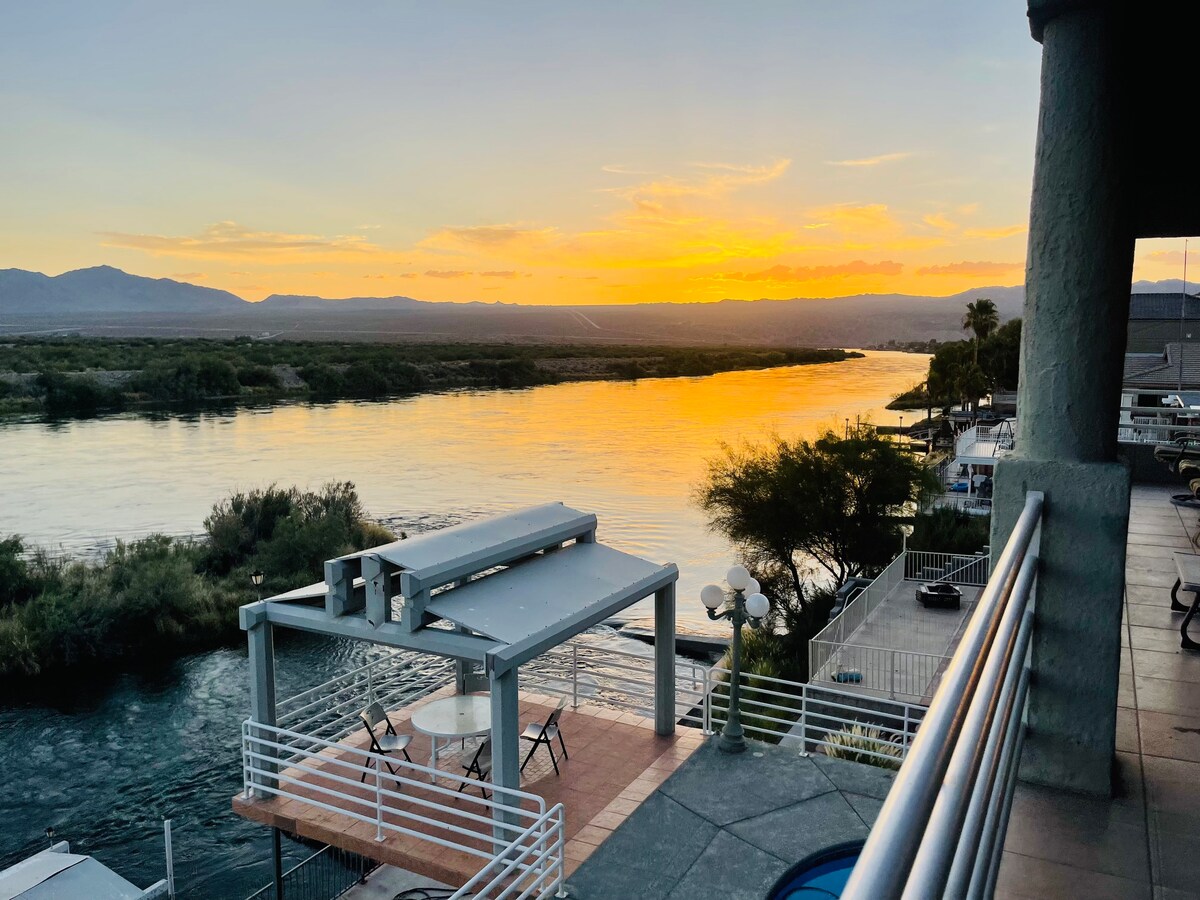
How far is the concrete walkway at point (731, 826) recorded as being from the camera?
809 centimetres

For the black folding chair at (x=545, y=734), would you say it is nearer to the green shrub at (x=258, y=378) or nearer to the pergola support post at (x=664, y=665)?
the pergola support post at (x=664, y=665)

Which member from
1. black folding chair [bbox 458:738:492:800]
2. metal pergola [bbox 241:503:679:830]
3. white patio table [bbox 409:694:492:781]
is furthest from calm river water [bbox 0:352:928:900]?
metal pergola [bbox 241:503:679:830]

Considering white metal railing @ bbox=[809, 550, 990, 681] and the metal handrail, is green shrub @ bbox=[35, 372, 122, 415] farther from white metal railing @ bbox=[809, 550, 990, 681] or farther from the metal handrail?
Result: the metal handrail

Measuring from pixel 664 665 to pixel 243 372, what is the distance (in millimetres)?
84986

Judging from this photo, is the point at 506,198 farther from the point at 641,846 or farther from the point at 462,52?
the point at 641,846

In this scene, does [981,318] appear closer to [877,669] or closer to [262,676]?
[877,669]

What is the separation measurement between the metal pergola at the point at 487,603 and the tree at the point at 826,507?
69.3 ft

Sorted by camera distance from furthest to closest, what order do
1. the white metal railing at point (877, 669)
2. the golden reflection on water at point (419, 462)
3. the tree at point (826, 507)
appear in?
the golden reflection on water at point (419, 462) → the tree at point (826, 507) → the white metal railing at point (877, 669)

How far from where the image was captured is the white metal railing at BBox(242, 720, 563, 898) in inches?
326

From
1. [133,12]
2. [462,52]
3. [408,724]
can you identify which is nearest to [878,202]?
[462,52]

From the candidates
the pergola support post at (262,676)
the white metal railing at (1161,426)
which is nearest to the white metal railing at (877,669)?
the white metal railing at (1161,426)

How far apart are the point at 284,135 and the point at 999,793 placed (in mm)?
91688

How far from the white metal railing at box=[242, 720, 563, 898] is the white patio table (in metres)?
0.43

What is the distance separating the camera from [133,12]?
72875mm
